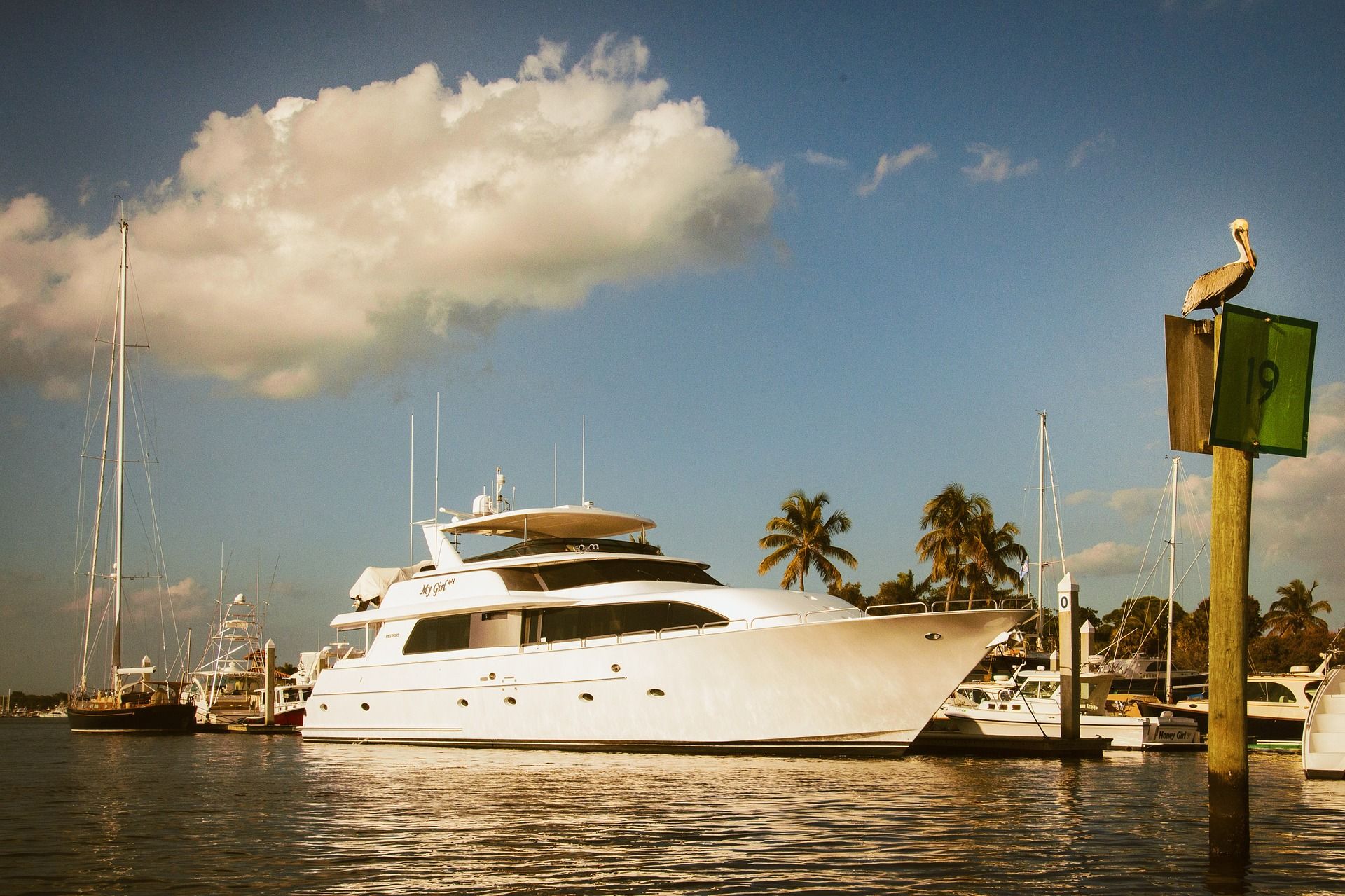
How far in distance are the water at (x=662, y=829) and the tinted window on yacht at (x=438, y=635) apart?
4851 millimetres

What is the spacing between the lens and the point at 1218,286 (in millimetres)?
7762

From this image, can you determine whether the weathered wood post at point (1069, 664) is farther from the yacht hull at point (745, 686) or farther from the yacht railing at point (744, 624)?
the yacht hull at point (745, 686)

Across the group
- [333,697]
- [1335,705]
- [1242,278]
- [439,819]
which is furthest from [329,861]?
[333,697]

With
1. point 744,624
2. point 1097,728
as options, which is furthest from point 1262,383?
point 1097,728

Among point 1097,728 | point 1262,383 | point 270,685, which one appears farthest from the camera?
point 270,685

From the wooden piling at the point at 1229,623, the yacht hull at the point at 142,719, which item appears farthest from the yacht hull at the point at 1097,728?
the yacht hull at the point at 142,719

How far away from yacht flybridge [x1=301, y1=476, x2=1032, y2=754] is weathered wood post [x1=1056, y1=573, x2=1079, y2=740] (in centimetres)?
349

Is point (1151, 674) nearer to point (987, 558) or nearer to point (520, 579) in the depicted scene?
point (987, 558)

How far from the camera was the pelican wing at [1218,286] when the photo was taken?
7.69 metres

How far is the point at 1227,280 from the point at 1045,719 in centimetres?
1902

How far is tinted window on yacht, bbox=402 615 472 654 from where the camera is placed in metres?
23.8

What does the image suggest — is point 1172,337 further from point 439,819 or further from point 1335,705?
point 1335,705

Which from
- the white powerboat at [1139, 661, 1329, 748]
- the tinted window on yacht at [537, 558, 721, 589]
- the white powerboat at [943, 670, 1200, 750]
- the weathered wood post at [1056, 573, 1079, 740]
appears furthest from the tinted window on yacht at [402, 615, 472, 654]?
the white powerboat at [1139, 661, 1329, 748]

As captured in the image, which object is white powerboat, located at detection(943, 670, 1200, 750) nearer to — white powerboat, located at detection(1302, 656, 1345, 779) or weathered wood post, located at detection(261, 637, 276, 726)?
white powerboat, located at detection(1302, 656, 1345, 779)
